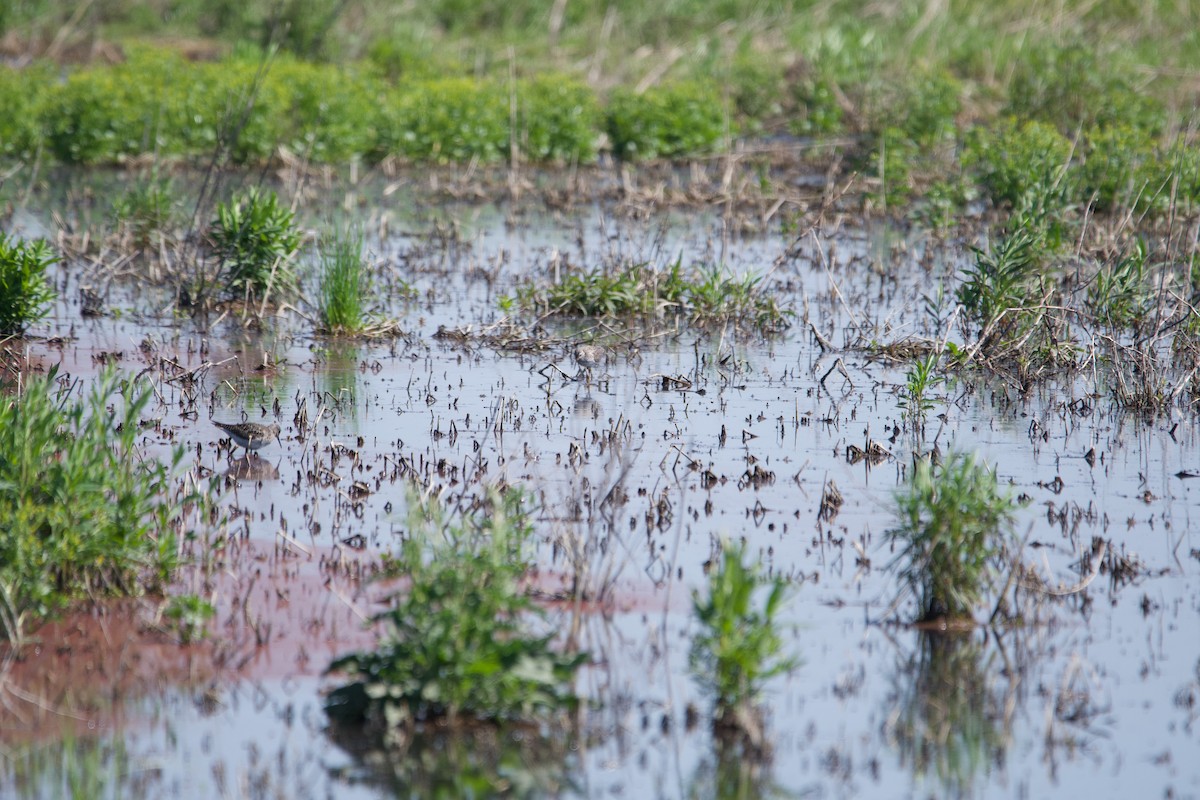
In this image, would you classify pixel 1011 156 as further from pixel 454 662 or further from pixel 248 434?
pixel 454 662

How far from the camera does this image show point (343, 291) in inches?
420

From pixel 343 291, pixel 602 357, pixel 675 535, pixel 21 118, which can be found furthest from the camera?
pixel 21 118

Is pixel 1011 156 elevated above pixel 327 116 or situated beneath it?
situated beneath

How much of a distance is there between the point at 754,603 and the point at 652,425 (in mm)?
2820

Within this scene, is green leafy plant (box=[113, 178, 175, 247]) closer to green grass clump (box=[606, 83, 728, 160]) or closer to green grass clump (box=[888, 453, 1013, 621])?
green grass clump (box=[606, 83, 728, 160])

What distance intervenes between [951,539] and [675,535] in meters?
1.50

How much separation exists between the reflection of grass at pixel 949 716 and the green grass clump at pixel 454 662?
1164 mm

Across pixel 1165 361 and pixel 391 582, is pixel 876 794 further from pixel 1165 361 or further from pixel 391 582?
pixel 1165 361

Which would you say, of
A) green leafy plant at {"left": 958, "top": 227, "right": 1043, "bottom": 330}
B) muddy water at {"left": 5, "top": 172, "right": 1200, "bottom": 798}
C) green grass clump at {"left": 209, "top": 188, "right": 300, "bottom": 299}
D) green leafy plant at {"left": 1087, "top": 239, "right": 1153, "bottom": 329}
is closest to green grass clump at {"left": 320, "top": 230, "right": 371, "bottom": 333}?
muddy water at {"left": 5, "top": 172, "right": 1200, "bottom": 798}

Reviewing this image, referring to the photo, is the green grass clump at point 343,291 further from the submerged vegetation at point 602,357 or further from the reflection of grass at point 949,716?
the reflection of grass at point 949,716

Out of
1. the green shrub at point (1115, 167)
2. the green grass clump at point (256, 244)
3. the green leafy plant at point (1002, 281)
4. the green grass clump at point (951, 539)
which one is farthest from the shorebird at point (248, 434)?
the green shrub at point (1115, 167)

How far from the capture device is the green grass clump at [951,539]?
19.0ft

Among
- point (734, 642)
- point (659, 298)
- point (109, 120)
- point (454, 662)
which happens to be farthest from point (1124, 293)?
point (109, 120)

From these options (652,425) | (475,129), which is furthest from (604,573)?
(475,129)
